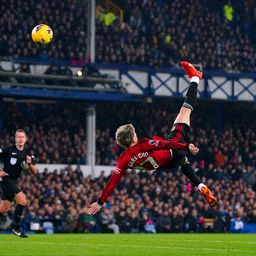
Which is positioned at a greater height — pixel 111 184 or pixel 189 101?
pixel 189 101

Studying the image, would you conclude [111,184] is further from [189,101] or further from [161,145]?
[189,101]

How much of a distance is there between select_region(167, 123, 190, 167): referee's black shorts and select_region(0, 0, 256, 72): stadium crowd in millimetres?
17979

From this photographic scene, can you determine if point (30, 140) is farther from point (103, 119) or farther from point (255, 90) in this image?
point (255, 90)

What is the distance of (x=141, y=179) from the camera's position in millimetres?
32750

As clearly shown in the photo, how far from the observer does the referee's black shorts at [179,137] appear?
14.7 m

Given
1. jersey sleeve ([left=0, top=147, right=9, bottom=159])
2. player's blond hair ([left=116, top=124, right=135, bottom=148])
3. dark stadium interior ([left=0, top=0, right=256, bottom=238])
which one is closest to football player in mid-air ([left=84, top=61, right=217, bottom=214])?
player's blond hair ([left=116, top=124, right=135, bottom=148])

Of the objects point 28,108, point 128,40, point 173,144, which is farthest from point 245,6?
point 173,144

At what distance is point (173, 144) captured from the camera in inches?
551

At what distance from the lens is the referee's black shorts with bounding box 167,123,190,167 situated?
14.7 meters

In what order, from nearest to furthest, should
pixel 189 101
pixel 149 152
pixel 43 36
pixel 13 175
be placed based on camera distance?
1. pixel 149 152
2. pixel 189 101
3. pixel 13 175
4. pixel 43 36

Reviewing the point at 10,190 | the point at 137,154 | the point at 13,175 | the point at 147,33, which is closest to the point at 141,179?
the point at 147,33

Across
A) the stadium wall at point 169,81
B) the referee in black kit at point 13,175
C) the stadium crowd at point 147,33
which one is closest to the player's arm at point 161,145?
the referee in black kit at point 13,175

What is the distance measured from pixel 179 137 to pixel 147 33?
73.9ft

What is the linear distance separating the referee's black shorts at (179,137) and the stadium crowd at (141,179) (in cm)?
1329
